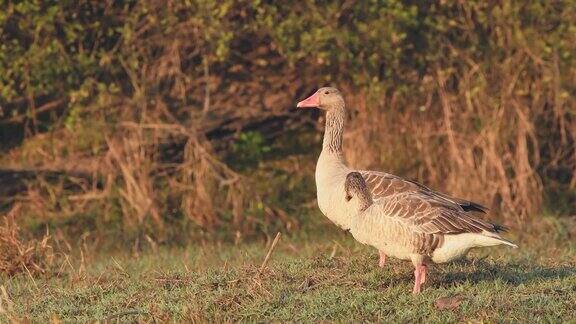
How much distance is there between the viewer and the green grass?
7.45m

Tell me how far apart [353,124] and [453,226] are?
24.8ft

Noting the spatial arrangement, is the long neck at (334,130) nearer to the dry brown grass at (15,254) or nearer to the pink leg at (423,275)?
the pink leg at (423,275)

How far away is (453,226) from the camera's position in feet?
26.6

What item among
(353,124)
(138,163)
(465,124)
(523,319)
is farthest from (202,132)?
(523,319)

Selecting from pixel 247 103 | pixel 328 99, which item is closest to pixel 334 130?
pixel 328 99

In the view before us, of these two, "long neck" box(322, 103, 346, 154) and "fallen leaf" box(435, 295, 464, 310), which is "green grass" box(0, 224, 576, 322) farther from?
"long neck" box(322, 103, 346, 154)

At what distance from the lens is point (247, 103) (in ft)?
51.8

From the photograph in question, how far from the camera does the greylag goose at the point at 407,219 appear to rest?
811cm

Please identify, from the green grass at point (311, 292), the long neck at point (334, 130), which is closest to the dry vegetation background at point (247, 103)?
the long neck at point (334, 130)

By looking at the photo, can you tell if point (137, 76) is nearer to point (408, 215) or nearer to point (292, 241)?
point (292, 241)

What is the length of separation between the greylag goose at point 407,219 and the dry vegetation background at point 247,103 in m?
5.52

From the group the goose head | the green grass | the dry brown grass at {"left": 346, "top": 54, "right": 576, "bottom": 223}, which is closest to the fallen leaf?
the green grass

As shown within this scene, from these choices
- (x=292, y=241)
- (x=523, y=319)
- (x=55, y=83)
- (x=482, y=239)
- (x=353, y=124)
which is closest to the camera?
(x=523, y=319)

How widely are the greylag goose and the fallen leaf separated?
466mm
